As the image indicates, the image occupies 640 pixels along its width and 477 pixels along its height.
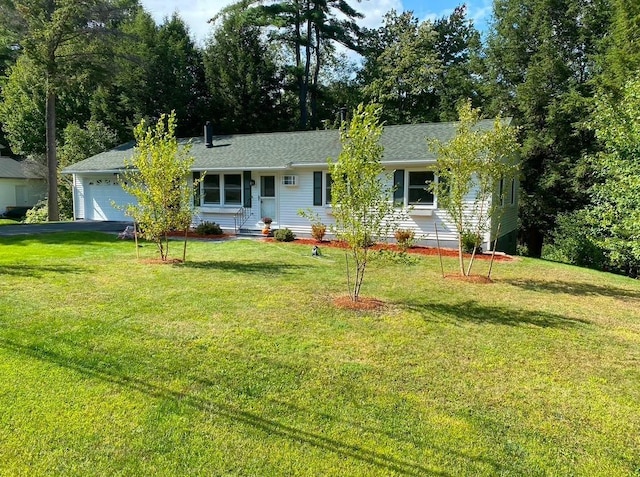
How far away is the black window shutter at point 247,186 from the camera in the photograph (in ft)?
51.5

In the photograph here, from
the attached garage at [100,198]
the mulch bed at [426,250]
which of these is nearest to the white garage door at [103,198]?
the attached garage at [100,198]

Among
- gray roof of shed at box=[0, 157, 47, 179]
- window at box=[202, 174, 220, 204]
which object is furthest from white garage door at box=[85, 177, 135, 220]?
gray roof of shed at box=[0, 157, 47, 179]

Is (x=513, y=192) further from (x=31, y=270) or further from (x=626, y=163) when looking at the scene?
(x=31, y=270)

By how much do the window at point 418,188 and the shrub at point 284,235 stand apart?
3993mm

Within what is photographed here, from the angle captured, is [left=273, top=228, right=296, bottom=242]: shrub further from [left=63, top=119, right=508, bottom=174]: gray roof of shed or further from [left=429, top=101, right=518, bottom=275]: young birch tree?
[left=429, top=101, right=518, bottom=275]: young birch tree

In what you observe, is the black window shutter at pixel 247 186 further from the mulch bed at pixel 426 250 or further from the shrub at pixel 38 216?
the shrub at pixel 38 216

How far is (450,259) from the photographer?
37.8 ft

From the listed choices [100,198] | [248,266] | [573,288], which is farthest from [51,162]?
[573,288]

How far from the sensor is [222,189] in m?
16.2

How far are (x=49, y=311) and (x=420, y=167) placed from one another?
35.0 feet

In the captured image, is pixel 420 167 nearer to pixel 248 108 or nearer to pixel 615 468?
pixel 615 468

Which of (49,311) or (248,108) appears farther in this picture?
(248,108)

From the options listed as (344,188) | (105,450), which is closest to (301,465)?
(105,450)

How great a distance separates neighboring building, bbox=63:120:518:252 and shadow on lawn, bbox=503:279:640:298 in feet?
12.7
